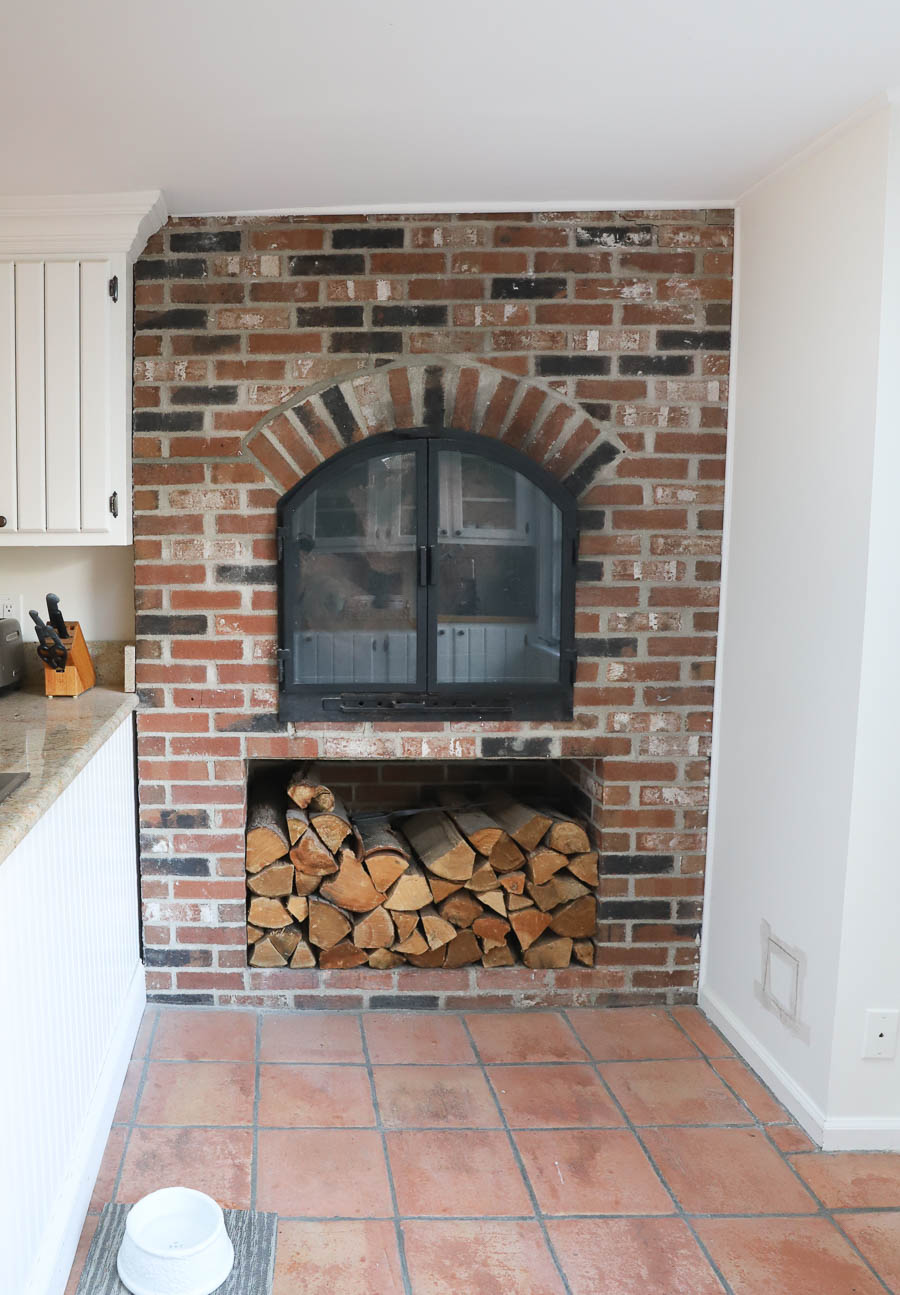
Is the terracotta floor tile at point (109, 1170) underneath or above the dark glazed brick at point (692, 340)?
underneath

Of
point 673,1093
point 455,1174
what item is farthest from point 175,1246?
point 673,1093

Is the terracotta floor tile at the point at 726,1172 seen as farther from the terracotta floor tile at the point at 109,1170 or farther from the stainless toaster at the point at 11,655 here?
the stainless toaster at the point at 11,655

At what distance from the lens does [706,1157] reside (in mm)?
2264

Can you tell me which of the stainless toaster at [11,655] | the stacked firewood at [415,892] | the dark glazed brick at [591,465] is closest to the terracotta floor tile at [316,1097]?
the stacked firewood at [415,892]

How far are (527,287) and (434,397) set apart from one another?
39cm

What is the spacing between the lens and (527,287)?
2.78 meters

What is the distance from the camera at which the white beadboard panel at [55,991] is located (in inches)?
62.4

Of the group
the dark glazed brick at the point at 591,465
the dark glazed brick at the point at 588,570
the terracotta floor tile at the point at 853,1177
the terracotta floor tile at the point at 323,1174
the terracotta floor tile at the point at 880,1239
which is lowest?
the terracotta floor tile at the point at 323,1174

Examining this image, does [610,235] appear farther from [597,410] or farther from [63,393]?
[63,393]

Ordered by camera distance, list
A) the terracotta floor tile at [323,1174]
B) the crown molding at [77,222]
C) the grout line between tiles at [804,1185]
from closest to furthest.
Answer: the grout line between tiles at [804,1185] < the terracotta floor tile at [323,1174] < the crown molding at [77,222]

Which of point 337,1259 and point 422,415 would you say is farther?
point 422,415

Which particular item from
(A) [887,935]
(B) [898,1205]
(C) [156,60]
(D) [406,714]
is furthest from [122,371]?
(B) [898,1205]

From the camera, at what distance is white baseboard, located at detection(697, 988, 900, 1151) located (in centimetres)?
229

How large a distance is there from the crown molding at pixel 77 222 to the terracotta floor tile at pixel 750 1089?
266 cm
